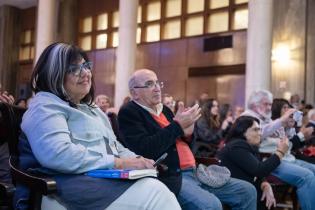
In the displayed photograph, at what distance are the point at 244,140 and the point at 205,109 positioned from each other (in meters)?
3.22

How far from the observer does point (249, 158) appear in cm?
355

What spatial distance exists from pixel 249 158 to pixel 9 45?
15470 millimetres

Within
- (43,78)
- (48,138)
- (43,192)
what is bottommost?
(43,192)

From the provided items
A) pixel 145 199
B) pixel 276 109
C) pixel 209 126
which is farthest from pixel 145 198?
pixel 209 126

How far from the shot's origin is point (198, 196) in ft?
9.32

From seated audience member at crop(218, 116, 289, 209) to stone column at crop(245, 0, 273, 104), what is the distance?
542 cm

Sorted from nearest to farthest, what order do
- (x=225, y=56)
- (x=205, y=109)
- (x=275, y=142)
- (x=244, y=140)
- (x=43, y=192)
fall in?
(x=43, y=192), (x=244, y=140), (x=275, y=142), (x=205, y=109), (x=225, y=56)

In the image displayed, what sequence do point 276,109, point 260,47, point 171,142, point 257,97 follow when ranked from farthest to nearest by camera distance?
point 260,47
point 276,109
point 257,97
point 171,142

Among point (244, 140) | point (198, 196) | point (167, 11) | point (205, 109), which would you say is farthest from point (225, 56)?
point (198, 196)

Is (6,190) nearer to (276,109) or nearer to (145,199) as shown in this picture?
(145,199)

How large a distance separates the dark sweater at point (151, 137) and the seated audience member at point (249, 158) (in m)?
0.83

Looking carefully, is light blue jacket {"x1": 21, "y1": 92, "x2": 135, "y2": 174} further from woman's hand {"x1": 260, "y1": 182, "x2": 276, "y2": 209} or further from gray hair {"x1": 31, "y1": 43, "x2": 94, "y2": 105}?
woman's hand {"x1": 260, "y1": 182, "x2": 276, "y2": 209}

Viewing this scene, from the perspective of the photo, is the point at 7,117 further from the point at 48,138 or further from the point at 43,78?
the point at 48,138

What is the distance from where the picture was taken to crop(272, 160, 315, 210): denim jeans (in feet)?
13.1
